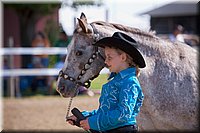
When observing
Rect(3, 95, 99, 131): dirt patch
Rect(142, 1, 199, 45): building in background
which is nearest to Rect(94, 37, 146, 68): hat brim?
Rect(3, 95, 99, 131): dirt patch

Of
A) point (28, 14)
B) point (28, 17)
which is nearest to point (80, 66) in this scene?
point (28, 14)

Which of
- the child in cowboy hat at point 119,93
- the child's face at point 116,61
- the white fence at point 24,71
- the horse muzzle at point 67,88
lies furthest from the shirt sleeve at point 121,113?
the white fence at point 24,71

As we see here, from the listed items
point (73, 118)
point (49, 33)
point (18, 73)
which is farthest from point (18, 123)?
point (49, 33)

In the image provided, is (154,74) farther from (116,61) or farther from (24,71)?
(24,71)

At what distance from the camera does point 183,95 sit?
14.0 feet

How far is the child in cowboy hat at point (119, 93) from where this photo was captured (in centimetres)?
284

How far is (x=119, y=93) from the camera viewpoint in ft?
9.52

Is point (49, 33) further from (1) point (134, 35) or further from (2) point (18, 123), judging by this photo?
(1) point (134, 35)

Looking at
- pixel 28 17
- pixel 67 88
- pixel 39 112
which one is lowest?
pixel 39 112

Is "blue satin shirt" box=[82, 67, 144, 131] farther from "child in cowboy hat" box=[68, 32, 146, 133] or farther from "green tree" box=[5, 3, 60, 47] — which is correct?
"green tree" box=[5, 3, 60, 47]

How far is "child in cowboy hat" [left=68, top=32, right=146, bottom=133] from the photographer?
2.84 m

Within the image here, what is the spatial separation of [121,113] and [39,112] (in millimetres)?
7009

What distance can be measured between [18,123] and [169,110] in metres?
4.68

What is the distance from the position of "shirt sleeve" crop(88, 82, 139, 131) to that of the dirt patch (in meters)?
4.37
